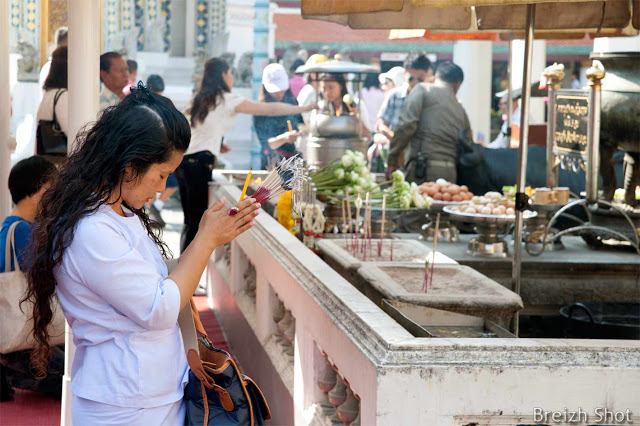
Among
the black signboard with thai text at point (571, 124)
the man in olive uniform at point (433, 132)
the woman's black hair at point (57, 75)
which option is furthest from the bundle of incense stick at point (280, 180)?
the man in olive uniform at point (433, 132)

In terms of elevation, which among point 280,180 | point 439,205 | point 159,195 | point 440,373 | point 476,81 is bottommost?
point 159,195

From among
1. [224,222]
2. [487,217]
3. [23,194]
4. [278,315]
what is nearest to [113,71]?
[23,194]

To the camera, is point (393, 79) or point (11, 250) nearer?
point (11, 250)

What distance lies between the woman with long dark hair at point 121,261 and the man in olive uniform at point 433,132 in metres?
6.53

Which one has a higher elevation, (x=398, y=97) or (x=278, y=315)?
(x=398, y=97)

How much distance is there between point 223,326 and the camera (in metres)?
6.42

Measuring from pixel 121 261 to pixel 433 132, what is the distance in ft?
22.2

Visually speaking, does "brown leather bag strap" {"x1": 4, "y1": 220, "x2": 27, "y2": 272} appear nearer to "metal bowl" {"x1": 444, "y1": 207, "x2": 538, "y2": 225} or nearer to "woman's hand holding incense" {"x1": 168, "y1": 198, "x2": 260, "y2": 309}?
"woman's hand holding incense" {"x1": 168, "y1": 198, "x2": 260, "y2": 309}

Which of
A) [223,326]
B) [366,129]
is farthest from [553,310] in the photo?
[366,129]

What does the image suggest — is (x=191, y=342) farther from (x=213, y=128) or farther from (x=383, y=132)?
(x=383, y=132)

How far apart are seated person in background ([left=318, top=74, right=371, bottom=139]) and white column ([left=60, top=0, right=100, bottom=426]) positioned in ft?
17.7

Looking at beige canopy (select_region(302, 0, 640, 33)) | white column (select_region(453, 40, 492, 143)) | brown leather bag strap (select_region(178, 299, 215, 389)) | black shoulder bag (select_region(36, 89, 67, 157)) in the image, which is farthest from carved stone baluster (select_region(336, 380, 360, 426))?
white column (select_region(453, 40, 492, 143))

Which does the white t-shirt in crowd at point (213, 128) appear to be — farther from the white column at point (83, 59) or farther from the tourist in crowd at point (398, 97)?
the white column at point (83, 59)

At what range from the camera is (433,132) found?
8648 mm
